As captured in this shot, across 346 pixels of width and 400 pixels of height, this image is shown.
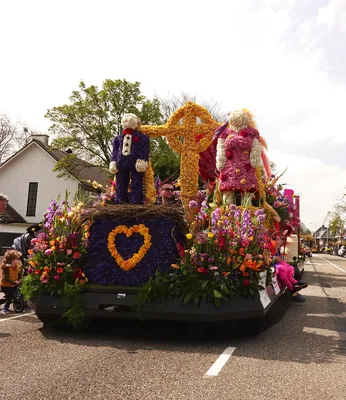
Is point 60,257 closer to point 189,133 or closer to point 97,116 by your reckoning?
point 189,133

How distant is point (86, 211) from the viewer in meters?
6.41

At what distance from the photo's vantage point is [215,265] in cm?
576

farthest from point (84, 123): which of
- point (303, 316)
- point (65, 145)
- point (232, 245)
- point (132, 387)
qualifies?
point (132, 387)

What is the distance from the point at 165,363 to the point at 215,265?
1.47 meters

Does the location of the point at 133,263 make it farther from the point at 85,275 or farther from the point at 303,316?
the point at 303,316

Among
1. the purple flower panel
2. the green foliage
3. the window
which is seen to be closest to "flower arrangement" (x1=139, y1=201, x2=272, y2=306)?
the purple flower panel

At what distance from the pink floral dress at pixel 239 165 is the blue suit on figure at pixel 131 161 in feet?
4.44

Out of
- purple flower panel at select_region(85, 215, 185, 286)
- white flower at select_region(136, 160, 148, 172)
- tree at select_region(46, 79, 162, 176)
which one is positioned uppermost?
tree at select_region(46, 79, 162, 176)

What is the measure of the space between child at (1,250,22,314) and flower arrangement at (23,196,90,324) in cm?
192

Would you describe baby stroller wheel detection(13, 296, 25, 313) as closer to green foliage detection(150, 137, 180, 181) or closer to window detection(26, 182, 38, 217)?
green foliage detection(150, 137, 180, 181)

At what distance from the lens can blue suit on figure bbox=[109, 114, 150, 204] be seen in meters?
7.80

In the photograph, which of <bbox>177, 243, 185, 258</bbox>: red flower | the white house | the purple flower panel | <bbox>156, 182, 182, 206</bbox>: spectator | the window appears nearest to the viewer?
<bbox>177, 243, 185, 258</bbox>: red flower

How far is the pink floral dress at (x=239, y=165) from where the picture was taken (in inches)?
303

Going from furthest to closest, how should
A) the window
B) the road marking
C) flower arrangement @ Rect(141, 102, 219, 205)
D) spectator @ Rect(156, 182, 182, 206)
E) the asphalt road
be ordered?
the window
flower arrangement @ Rect(141, 102, 219, 205)
spectator @ Rect(156, 182, 182, 206)
the road marking
the asphalt road
